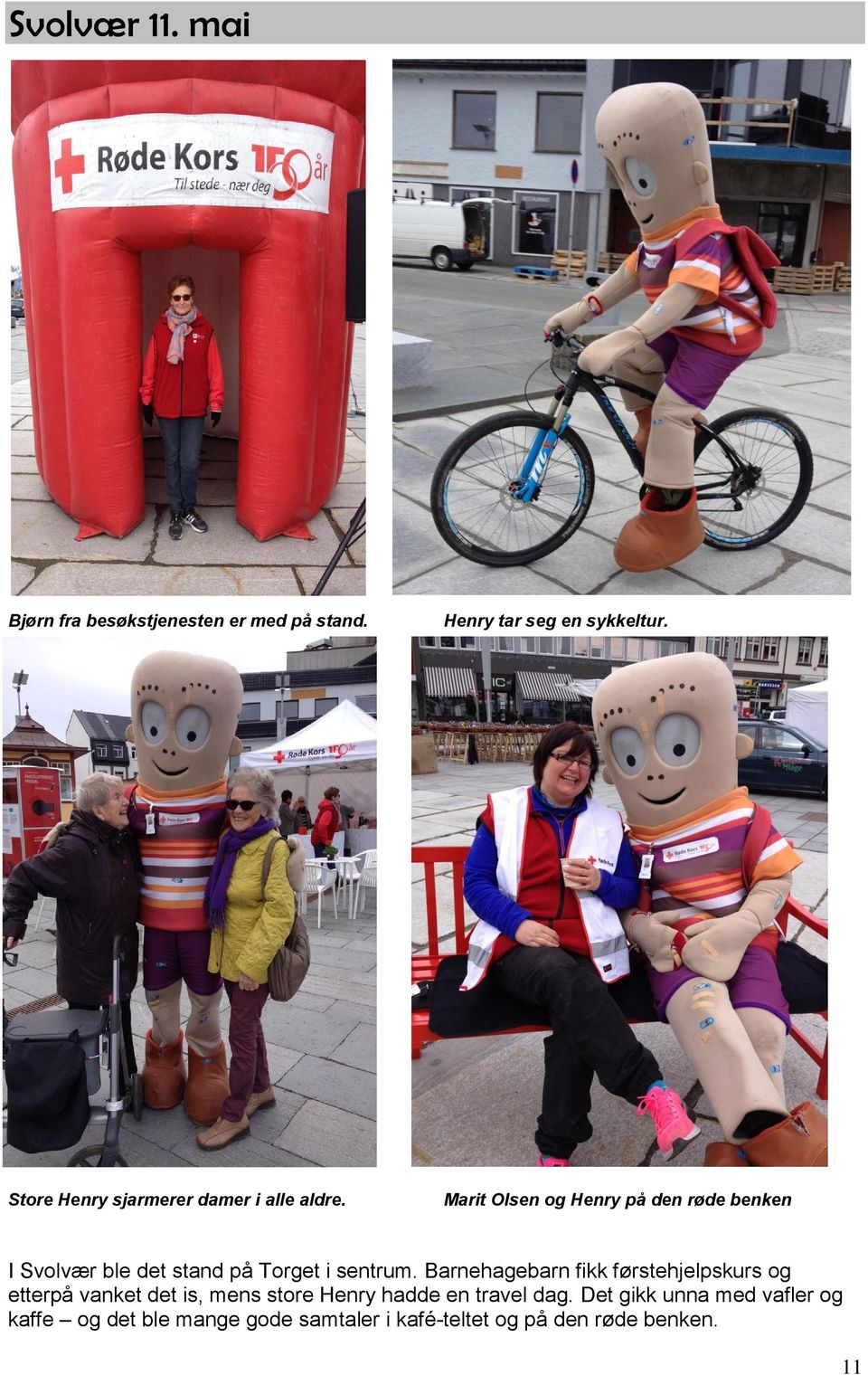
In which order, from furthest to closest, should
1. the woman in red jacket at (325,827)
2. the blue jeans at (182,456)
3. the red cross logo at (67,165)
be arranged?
1. the woman in red jacket at (325,827)
2. the blue jeans at (182,456)
3. the red cross logo at (67,165)

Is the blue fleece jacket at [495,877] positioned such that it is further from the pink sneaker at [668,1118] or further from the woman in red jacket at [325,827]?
the woman in red jacket at [325,827]

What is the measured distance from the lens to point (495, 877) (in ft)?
10.3

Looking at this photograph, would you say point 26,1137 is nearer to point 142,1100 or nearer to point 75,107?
point 142,1100

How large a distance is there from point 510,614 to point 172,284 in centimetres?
254

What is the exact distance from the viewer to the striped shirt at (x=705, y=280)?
11.1 ft

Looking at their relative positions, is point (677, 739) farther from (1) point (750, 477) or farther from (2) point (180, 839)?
(1) point (750, 477)

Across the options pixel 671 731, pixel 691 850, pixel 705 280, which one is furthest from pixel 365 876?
pixel 705 280

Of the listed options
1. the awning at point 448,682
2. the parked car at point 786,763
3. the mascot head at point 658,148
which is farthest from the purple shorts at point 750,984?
the parked car at point 786,763

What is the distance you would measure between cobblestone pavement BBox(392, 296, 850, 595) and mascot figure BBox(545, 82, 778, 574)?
0.43 metres

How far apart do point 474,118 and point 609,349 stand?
20.3 metres

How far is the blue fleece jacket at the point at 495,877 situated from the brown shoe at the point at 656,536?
1389 mm

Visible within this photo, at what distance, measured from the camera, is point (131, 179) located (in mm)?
3738
